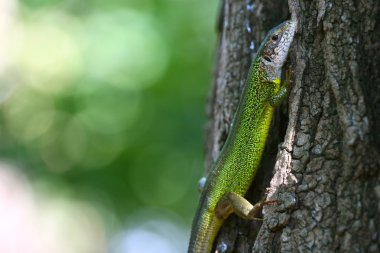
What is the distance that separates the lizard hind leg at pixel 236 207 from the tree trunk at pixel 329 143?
5.8 inches

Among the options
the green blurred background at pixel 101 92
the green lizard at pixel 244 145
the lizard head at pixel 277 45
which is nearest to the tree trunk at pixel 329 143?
the lizard head at pixel 277 45

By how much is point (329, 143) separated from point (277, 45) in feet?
3.52

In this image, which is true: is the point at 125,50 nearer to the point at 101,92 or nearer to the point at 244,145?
the point at 101,92

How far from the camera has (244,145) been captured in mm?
4035

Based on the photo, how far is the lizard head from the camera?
3.73 metres

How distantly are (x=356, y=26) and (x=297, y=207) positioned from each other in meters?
1.23

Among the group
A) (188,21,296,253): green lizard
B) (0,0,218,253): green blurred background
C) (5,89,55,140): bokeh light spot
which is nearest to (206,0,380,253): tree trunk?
(188,21,296,253): green lizard

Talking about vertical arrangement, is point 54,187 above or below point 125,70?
below

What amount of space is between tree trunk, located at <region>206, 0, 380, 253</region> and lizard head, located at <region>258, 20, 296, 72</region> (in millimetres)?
86

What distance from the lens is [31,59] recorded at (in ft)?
36.9

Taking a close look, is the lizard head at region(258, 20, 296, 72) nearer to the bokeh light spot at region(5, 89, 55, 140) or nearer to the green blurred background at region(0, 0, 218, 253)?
the green blurred background at region(0, 0, 218, 253)

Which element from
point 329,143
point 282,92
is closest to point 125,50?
point 282,92

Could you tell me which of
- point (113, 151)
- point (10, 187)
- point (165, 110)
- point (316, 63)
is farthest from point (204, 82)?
point (316, 63)

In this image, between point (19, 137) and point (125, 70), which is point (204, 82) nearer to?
point (125, 70)
